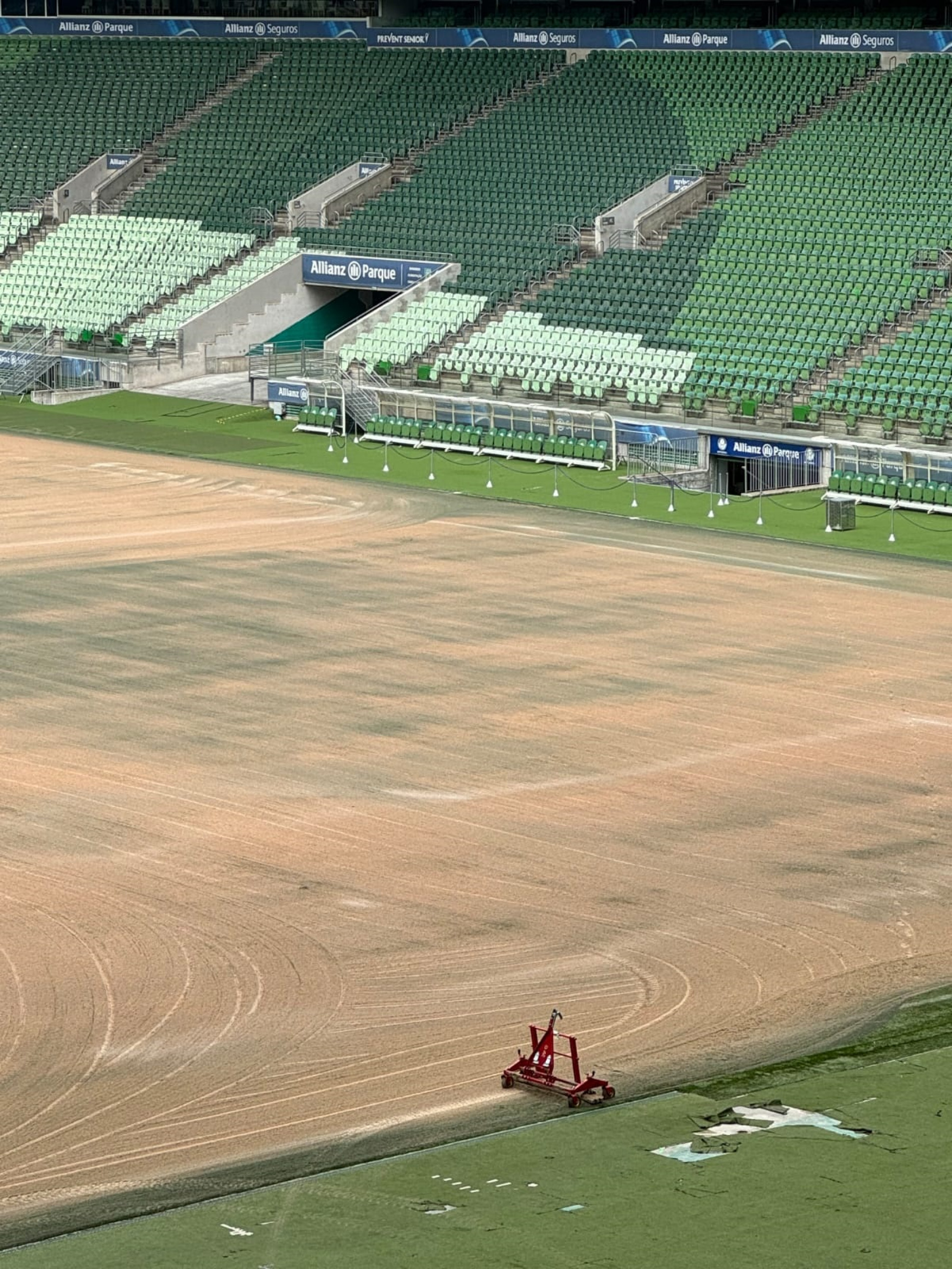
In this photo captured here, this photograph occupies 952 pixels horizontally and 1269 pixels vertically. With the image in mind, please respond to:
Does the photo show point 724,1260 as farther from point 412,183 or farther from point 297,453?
point 412,183

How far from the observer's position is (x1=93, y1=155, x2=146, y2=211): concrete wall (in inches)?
2985

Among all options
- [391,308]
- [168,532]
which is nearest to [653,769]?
[168,532]

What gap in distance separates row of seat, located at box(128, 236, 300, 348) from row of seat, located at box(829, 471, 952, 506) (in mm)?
24912

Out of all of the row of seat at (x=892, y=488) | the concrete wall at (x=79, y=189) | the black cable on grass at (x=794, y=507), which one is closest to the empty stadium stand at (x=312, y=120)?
the concrete wall at (x=79, y=189)

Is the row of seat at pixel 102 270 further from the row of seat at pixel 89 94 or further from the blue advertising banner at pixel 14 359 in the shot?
the row of seat at pixel 89 94

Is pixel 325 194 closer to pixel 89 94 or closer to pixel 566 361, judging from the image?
pixel 89 94

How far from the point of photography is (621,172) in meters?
64.8

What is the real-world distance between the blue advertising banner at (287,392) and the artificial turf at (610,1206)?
43299 mm

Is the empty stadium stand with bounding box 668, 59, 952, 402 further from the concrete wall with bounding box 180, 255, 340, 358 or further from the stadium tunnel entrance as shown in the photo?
the concrete wall with bounding box 180, 255, 340, 358

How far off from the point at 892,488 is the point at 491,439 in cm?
1138

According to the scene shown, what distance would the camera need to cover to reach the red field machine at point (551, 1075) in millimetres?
18203

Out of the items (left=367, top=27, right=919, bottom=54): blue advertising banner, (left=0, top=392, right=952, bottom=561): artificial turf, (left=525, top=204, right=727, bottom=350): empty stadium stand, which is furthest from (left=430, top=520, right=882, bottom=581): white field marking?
(left=367, top=27, right=919, bottom=54): blue advertising banner

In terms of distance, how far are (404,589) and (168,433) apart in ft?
68.8

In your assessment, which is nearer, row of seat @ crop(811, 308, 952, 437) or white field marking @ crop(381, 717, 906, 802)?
white field marking @ crop(381, 717, 906, 802)
